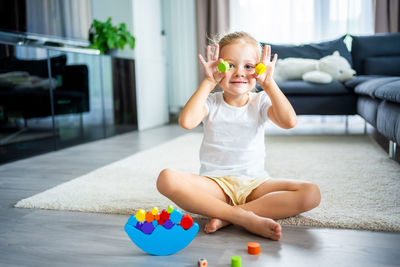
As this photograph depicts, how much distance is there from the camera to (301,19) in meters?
4.25

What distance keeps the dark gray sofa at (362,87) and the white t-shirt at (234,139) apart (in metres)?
0.62

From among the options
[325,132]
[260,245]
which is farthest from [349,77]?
[260,245]

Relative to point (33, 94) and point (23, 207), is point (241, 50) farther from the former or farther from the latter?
point (33, 94)

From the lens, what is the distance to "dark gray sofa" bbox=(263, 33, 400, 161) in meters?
1.71

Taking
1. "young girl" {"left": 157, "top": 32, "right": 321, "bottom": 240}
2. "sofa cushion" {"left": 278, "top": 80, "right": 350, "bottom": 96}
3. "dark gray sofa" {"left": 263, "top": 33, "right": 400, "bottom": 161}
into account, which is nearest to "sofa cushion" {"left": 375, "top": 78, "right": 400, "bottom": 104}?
"dark gray sofa" {"left": 263, "top": 33, "right": 400, "bottom": 161}

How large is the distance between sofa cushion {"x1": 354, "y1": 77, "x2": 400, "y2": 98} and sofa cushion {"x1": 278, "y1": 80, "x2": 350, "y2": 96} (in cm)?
18

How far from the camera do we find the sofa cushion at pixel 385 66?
125 inches

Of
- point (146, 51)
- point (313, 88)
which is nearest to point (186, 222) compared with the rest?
point (313, 88)

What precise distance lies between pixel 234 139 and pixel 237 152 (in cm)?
4

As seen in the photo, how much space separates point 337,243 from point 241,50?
0.60 meters

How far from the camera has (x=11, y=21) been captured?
90.2 inches

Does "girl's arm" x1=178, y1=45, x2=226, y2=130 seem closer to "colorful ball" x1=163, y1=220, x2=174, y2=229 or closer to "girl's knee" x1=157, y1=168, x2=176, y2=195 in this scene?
"girl's knee" x1=157, y1=168, x2=176, y2=195

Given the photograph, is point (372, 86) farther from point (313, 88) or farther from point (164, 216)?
point (164, 216)

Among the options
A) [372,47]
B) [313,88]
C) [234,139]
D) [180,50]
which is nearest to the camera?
[234,139]
